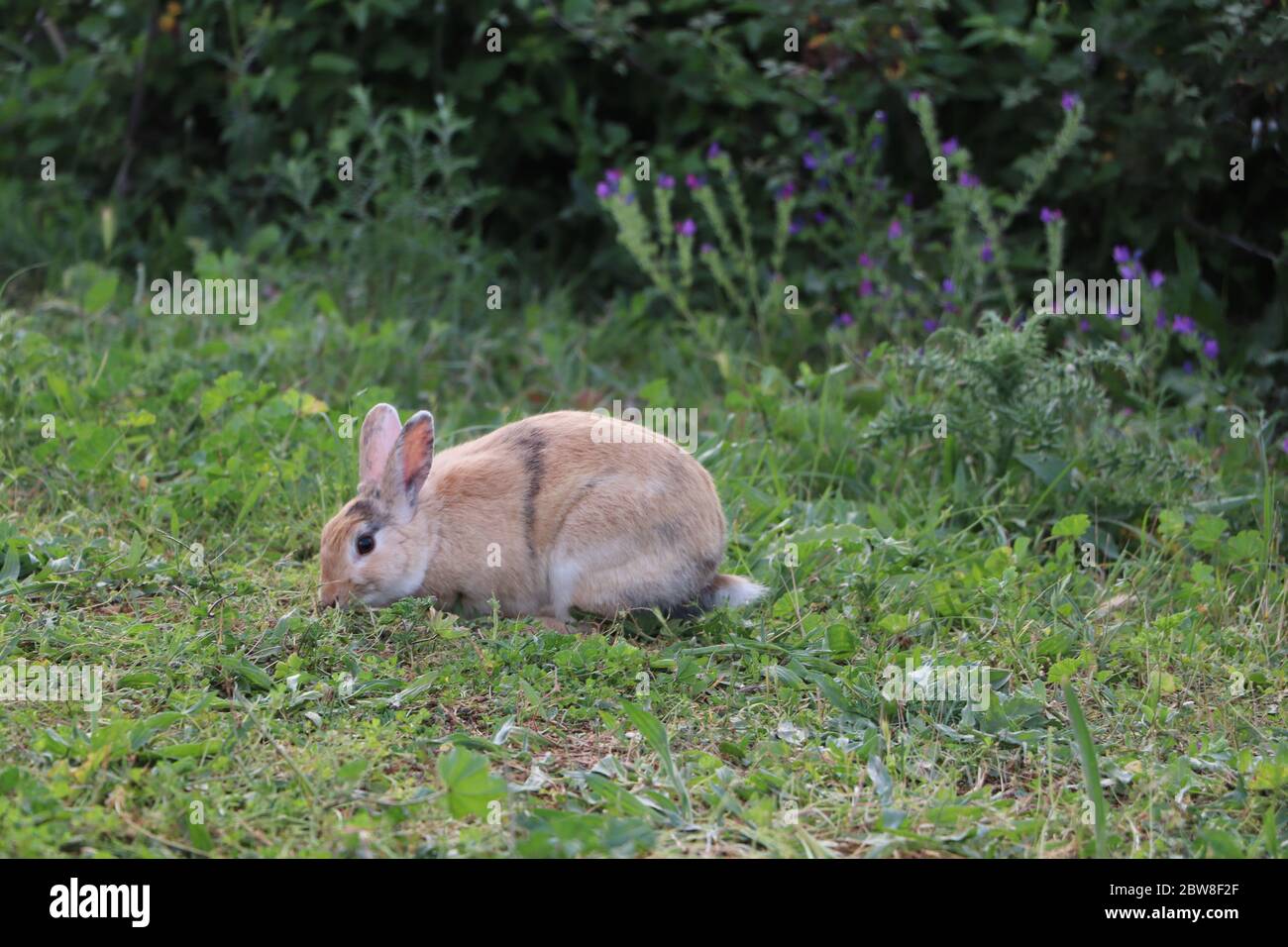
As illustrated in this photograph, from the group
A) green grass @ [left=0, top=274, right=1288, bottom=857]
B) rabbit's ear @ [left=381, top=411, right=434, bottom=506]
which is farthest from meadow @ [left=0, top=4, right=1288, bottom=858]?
rabbit's ear @ [left=381, top=411, right=434, bottom=506]

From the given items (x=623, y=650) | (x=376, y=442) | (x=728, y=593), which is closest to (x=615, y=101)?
(x=376, y=442)

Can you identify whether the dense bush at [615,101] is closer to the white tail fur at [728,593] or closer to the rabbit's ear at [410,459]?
the white tail fur at [728,593]

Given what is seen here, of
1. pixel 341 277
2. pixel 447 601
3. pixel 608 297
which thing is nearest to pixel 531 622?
pixel 447 601

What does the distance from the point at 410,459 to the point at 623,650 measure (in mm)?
1016

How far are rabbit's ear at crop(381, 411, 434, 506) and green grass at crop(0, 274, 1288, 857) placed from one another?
0.45m

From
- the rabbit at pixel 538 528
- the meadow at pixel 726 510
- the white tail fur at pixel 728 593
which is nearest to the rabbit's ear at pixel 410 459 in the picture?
the rabbit at pixel 538 528

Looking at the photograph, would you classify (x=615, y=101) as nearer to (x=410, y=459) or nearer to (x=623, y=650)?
(x=410, y=459)

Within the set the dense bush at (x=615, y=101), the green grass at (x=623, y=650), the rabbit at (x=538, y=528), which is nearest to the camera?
the green grass at (x=623, y=650)

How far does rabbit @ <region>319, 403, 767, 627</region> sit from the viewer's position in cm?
461

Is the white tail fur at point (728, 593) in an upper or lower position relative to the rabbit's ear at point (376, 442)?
lower

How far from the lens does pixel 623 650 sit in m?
4.23

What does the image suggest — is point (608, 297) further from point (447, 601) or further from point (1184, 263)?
point (447, 601)

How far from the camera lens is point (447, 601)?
4781 millimetres

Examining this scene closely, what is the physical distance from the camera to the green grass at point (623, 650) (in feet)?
11.3
